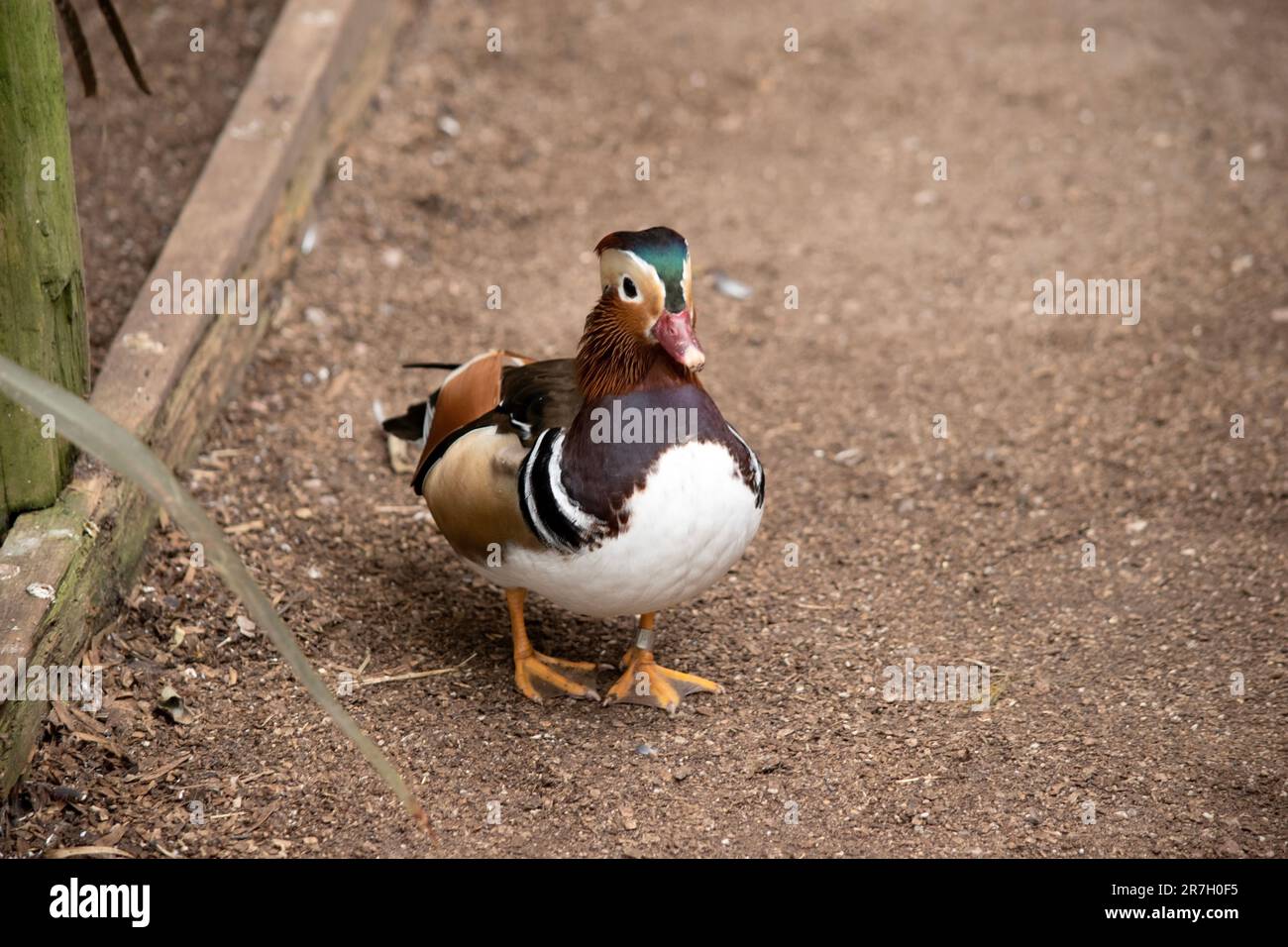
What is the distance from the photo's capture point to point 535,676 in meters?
3.43

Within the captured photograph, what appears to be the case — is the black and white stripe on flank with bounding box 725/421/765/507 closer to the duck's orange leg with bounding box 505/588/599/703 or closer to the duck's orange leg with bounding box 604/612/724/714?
the duck's orange leg with bounding box 604/612/724/714

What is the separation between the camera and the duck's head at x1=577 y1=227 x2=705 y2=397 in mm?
2887

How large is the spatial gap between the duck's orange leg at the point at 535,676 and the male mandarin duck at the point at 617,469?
130 millimetres

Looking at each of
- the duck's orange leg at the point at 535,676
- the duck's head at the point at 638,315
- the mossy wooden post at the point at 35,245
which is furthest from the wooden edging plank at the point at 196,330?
the duck's head at the point at 638,315


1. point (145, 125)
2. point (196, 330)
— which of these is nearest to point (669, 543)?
point (196, 330)

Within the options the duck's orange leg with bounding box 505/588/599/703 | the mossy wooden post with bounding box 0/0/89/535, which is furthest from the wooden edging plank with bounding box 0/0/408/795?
the duck's orange leg with bounding box 505/588/599/703

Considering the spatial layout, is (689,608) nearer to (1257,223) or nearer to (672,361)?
(672,361)

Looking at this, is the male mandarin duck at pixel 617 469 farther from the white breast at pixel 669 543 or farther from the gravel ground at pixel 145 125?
the gravel ground at pixel 145 125

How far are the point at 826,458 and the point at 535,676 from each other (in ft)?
4.57

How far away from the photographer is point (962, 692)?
11.1ft

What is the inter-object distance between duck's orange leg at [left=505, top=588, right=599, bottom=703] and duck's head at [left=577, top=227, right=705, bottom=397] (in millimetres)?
636

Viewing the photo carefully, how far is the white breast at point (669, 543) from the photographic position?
2.91 m

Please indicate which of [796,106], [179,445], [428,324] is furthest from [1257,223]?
[179,445]

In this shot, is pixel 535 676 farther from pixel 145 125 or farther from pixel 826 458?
pixel 145 125
